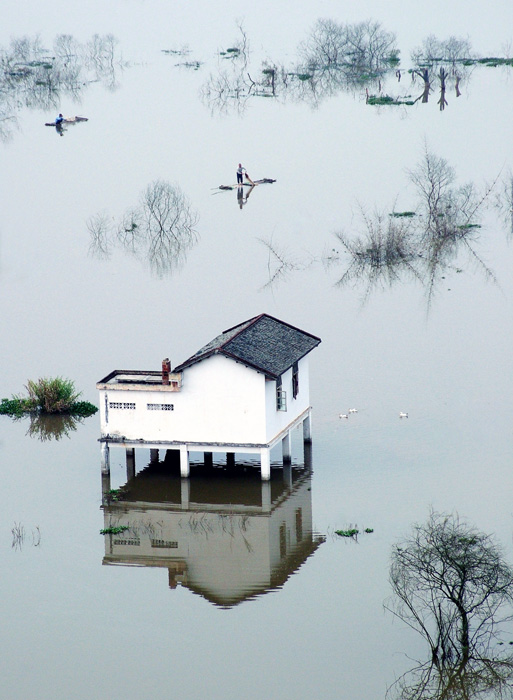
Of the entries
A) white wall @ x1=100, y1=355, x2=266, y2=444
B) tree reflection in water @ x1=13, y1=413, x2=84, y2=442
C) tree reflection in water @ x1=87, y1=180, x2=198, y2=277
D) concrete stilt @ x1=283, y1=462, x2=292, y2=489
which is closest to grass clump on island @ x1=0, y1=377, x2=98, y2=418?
tree reflection in water @ x1=13, y1=413, x2=84, y2=442

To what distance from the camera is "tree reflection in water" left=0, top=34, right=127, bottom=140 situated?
113 meters

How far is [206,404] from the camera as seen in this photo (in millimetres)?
42125

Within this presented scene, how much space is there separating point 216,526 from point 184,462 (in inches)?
140

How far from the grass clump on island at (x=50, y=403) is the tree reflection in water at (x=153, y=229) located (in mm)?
25006

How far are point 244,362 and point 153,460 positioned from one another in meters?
6.30

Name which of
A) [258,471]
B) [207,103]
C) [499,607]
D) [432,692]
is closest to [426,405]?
[258,471]

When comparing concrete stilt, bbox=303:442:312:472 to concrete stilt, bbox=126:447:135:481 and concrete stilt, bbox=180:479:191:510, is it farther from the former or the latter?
concrete stilt, bbox=126:447:135:481

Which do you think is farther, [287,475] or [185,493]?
[287,475]

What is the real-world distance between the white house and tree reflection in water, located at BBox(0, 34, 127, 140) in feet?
221

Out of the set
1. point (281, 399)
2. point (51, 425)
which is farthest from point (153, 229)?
point (281, 399)

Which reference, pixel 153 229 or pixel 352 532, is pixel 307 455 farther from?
pixel 153 229

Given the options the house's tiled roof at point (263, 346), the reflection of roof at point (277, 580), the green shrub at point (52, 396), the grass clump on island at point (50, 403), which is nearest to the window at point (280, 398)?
the house's tiled roof at point (263, 346)

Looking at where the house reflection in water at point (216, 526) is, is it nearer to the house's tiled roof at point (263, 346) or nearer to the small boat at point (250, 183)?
the house's tiled roof at point (263, 346)

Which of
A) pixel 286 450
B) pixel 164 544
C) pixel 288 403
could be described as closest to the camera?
pixel 164 544
